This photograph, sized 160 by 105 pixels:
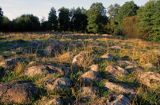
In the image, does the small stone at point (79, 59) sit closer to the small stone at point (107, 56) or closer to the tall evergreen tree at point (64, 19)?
the small stone at point (107, 56)

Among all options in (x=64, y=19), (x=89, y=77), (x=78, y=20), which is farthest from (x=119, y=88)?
(x=78, y=20)

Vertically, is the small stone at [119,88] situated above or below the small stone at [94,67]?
below

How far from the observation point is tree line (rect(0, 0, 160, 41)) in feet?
221

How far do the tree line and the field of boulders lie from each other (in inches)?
2064

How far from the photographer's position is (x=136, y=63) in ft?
38.7

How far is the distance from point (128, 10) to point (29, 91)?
86.0m

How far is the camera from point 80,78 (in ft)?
33.4

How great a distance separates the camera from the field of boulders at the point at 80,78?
9172 mm

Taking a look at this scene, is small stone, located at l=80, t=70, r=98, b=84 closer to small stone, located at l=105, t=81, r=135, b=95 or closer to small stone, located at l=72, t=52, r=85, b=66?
small stone, located at l=105, t=81, r=135, b=95

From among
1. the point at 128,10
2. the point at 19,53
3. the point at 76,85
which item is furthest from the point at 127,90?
the point at 128,10

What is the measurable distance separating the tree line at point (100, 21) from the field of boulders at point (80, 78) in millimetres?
52413

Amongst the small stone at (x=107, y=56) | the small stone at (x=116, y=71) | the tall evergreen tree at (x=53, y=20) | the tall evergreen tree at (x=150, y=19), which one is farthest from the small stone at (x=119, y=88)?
the tall evergreen tree at (x=53, y=20)

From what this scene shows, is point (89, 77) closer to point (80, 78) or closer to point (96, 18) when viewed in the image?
point (80, 78)

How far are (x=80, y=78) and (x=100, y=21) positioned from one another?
263 feet
